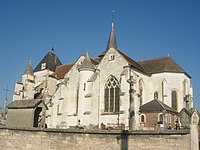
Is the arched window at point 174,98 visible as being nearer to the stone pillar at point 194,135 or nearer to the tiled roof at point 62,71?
the tiled roof at point 62,71

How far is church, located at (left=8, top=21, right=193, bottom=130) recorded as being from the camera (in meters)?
23.9

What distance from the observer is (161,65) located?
30734 millimetres

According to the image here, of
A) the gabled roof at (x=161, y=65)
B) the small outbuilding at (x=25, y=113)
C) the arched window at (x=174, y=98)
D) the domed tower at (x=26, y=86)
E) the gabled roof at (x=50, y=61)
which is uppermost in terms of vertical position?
the gabled roof at (x=50, y=61)

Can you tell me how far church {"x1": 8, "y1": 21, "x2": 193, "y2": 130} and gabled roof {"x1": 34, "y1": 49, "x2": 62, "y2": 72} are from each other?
9446 mm

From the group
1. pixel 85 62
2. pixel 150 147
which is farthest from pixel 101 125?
pixel 150 147

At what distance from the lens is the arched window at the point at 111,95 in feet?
83.7

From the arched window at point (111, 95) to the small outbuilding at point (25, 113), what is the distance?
8.70m

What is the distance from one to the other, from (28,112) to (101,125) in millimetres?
9291

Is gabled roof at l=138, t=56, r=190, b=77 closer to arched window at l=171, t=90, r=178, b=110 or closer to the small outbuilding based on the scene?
arched window at l=171, t=90, r=178, b=110

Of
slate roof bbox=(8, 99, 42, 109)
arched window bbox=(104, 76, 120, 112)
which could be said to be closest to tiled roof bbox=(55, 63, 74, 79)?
arched window bbox=(104, 76, 120, 112)

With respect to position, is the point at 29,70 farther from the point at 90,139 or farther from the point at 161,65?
the point at 90,139

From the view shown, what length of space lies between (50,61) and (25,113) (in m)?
Result: 26.1

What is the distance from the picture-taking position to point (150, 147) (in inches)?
417

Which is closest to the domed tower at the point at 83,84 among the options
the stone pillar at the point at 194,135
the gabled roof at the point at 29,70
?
the gabled roof at the point at 29,70
